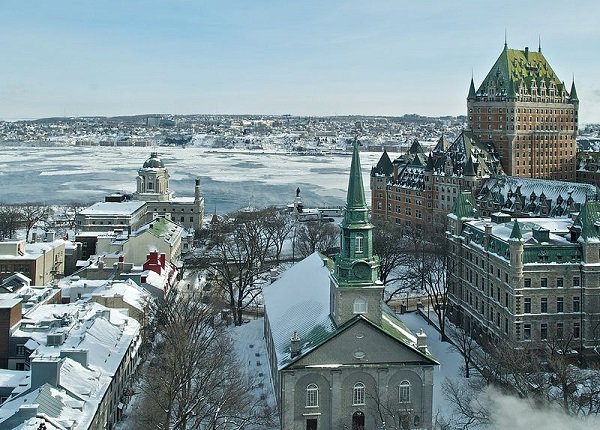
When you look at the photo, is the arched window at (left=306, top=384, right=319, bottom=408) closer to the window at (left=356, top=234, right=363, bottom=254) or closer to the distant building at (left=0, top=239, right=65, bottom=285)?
the window at (left=356, top=234, right=363, bottom=254)

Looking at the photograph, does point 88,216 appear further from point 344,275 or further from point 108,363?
point 344,275

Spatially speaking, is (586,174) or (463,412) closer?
(463,412)

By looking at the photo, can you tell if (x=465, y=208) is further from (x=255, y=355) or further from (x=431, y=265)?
(x=255, y=355)

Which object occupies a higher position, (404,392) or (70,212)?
(70,212)

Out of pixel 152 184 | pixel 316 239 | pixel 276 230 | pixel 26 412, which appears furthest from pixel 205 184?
pixel 26 412

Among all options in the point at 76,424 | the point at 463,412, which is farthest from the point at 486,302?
the point at 76,424

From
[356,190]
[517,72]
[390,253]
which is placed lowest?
[390,253]

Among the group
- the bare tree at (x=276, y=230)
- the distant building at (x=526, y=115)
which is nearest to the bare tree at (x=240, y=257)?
the bare tree at (x=276, y=230)
